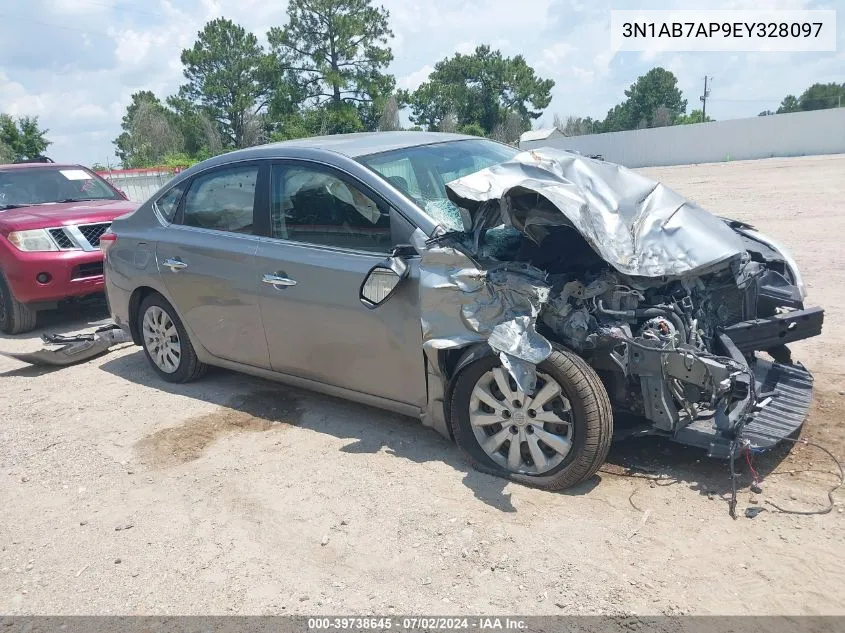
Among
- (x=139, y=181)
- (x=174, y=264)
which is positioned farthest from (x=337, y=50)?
(x=174, y=264)

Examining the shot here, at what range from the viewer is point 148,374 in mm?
6199

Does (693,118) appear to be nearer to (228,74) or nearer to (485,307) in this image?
(228,74)

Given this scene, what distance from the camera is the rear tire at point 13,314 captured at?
7844 mm

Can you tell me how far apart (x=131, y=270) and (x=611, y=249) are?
3944mm

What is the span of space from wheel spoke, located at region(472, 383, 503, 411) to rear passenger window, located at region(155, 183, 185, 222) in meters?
3.05

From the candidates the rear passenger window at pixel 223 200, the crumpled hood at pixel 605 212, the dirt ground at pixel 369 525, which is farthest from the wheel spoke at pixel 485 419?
the rear passenger window at pixel 223 200

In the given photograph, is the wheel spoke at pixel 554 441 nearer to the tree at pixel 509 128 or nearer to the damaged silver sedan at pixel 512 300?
the damaged silver sedan at pixel 512 300

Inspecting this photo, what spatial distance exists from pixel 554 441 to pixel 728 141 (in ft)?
139

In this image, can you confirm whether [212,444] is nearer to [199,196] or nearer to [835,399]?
[199,196]

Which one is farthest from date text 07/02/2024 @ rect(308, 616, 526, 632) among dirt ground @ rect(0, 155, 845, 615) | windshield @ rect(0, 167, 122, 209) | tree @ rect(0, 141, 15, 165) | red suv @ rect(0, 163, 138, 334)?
tree @ rect(0, 141, 15, 165)

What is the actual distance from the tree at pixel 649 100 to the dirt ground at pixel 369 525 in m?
78.2

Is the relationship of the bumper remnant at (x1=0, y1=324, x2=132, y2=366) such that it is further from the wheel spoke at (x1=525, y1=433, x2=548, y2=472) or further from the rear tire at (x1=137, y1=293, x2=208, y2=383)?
the wheel spoke at (x1=525, y1=433, x2=548, y2=472)

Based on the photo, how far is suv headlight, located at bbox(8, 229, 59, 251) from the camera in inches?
300

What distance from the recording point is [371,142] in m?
4.73
